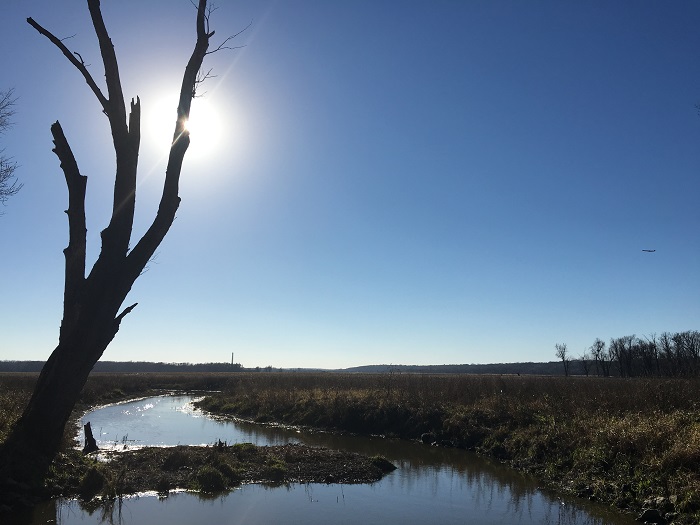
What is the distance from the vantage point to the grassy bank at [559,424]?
11.2 meters

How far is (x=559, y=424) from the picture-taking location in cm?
1733

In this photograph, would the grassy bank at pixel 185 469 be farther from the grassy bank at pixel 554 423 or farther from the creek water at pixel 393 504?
the grassy bank at pixel 554 423

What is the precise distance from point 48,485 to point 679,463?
1288 centimetres

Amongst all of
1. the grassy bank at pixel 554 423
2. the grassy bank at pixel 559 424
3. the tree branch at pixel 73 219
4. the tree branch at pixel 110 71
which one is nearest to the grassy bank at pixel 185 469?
the grassy bank at pixel 554 423

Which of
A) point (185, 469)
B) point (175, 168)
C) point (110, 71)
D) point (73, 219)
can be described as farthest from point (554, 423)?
point (110, 71)

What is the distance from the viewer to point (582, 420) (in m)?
16.8

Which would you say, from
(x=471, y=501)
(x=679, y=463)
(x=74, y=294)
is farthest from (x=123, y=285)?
(x=679, y=463)

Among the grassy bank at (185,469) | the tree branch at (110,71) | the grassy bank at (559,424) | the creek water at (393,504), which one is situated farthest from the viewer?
the grassy bank at (559,424)

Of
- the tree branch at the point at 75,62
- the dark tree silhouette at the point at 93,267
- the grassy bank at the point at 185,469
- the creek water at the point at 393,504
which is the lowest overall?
the creek water at the point at 393,504

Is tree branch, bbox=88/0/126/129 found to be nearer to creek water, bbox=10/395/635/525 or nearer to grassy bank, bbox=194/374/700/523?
creek water, bbox=10/395/635/525

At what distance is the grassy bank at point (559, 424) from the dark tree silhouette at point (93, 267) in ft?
37.5

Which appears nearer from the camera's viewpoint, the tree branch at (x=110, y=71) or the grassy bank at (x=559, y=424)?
the tree branch at (x=110, y=71)

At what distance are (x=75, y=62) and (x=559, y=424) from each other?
56.1 feet

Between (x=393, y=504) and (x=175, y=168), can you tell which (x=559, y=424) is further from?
(x=175, y=168)
